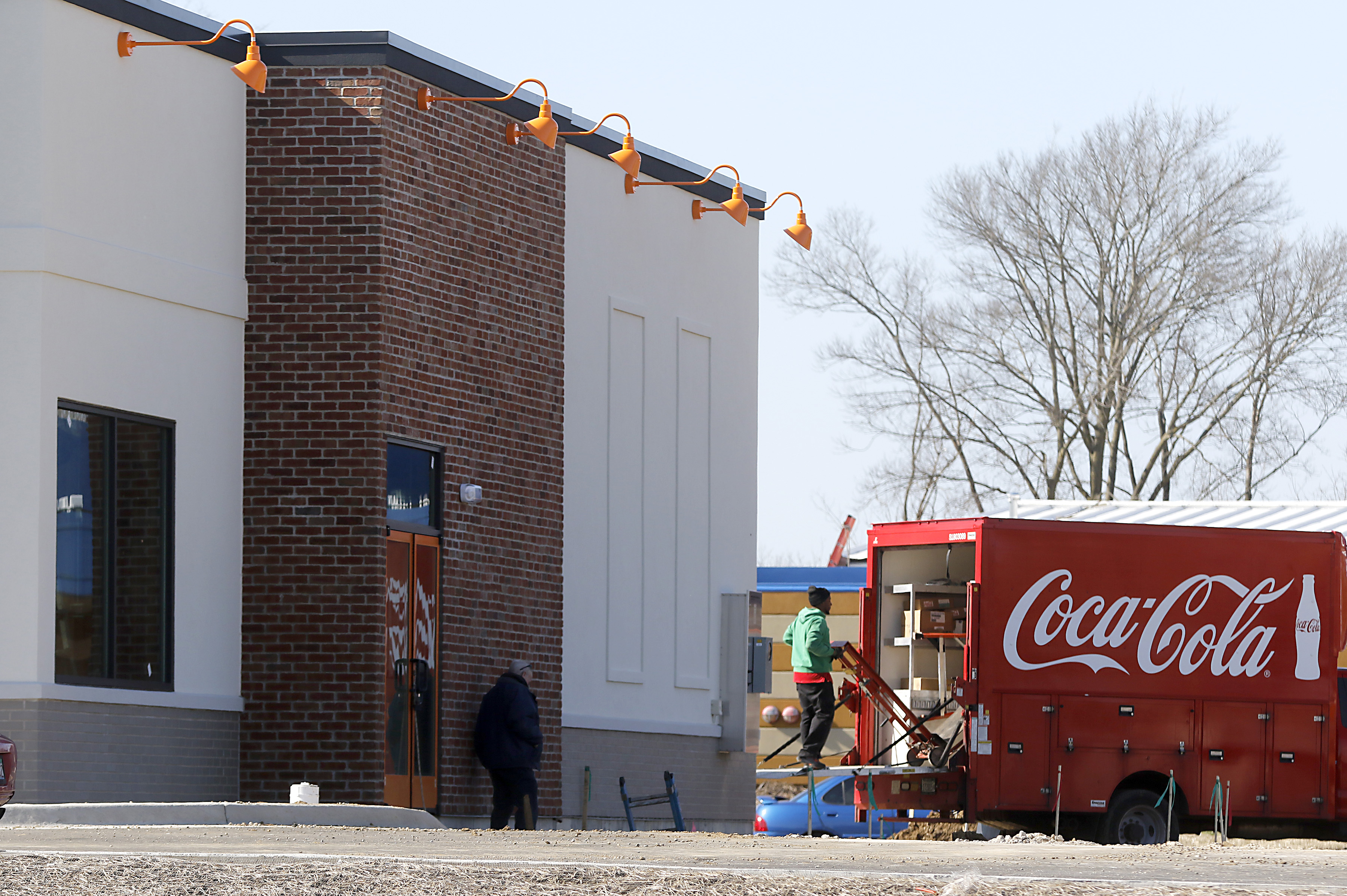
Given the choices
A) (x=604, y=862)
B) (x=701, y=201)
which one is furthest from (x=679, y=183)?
(x=604, y=862)

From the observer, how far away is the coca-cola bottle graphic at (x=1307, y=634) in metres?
20.4

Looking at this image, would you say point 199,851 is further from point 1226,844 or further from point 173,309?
point 1226,844

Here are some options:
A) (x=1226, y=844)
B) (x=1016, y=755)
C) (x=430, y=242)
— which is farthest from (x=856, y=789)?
(x=430, y=242)

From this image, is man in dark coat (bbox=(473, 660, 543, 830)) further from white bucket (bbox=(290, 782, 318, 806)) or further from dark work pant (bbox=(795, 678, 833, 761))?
dark work pant (bbox=(795, 678, 833, 761))

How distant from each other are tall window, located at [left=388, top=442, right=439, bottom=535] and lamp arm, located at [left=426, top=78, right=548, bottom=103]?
2.94 m

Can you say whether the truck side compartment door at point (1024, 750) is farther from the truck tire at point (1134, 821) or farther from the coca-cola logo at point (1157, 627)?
the truck tire at point (1134, 821)

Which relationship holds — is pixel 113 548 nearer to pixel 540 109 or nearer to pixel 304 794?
pixel 304 794

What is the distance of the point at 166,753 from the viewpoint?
1680 cm

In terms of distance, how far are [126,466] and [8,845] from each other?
5.58m

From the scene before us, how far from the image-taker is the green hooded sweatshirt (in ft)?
66.9

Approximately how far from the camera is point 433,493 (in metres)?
18.9

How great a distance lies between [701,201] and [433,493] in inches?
237

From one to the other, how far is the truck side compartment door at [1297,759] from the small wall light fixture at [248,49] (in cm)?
1066

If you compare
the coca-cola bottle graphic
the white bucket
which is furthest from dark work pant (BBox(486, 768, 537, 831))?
the coca-cola bottle graphic
